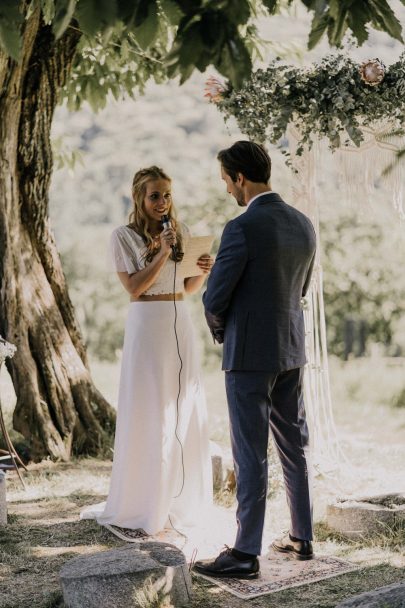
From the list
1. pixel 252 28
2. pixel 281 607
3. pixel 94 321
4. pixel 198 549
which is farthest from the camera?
pixel 94 321

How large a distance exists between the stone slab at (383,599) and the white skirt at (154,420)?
5.90ft

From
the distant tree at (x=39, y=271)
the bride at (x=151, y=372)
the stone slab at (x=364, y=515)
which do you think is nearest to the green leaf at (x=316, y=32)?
the bride at (x=151, y=372)

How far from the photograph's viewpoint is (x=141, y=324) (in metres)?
4.42

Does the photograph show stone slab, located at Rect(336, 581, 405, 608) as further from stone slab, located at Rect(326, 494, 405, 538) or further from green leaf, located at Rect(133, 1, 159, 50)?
green leaf, located at Rect(133, 1, 159, 50)

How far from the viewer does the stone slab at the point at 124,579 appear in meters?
3.18

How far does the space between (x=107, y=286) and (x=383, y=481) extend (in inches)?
1128

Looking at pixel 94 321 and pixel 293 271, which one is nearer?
pixel 293 271

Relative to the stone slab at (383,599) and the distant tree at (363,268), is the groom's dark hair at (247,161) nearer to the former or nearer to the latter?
the stone slab at (383,599)

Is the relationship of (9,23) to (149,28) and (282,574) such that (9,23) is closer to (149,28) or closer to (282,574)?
(149,28)

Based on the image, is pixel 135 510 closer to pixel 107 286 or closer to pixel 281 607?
pixel 281 607

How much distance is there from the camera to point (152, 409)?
4461 mm

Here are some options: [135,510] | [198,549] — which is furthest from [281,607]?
[135,510]

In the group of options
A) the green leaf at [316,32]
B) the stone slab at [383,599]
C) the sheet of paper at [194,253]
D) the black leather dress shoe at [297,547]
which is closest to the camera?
the green leaf at [316,32]

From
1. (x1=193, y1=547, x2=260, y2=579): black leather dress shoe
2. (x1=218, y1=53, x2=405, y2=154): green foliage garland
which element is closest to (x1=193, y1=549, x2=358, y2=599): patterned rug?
(x1=193, y1=547, x2=260, y2=579): black leather dress shoe
